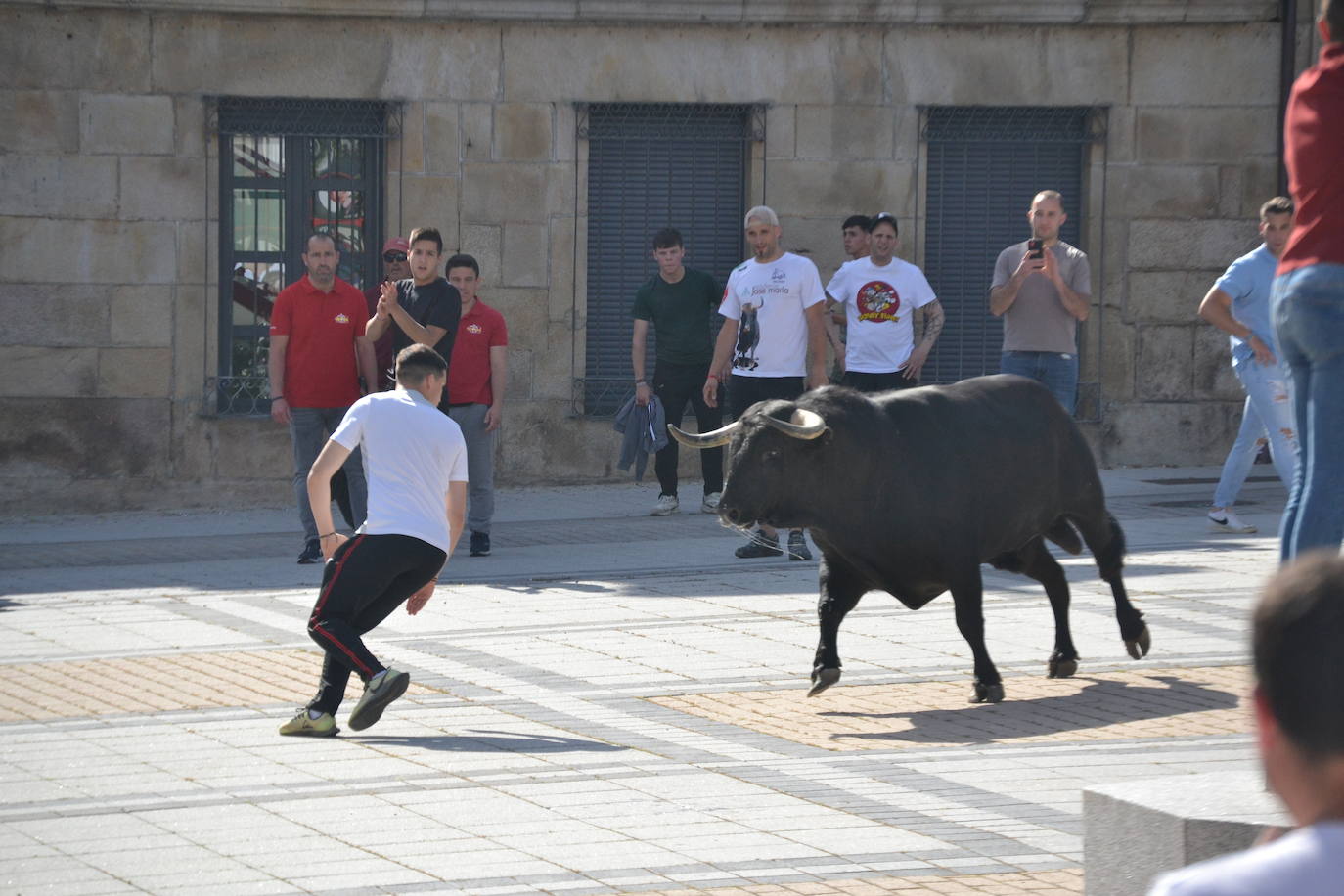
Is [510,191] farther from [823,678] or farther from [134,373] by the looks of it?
[823,678]

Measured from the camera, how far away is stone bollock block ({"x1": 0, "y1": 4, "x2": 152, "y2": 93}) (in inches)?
607

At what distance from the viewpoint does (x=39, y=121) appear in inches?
608

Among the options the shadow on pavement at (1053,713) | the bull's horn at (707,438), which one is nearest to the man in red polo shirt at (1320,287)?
the shadow on pavement at (1053,713)

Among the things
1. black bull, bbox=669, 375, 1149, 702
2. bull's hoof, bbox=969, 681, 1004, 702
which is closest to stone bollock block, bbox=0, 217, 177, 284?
black bull, bbox=669, 375, 1149, 702

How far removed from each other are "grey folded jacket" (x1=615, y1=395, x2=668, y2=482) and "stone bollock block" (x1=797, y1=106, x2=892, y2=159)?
3.29 m

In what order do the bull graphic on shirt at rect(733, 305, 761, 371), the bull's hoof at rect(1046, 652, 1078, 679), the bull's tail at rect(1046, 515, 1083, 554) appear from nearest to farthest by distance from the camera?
the bull's hoof at rect(1046, 652, 1078, 679), the bull's tail at rect(1046, 515, 1083, 554), the bull graphic on shirt at rect(733, 305, 761, 371)

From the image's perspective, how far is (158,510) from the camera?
1571cm

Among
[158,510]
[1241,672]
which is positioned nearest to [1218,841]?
[1241,672]

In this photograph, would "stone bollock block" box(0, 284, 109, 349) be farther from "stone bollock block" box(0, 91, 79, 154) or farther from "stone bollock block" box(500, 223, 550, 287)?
"stone bollock block" box(500, 223, 550, 287)

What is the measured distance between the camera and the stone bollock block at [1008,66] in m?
16.5

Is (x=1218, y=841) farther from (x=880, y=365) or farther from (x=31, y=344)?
(x=31, y=344)

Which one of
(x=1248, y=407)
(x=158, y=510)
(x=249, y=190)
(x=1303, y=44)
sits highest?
(x=1303, y=44)

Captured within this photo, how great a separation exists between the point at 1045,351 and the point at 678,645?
156 inches

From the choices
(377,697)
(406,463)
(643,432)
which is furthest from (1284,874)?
(643,432)
